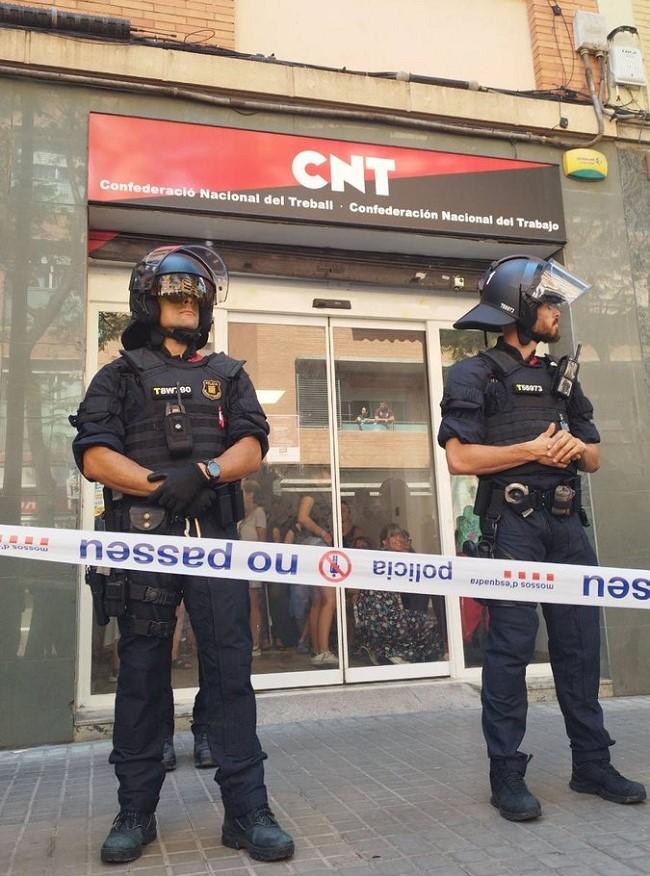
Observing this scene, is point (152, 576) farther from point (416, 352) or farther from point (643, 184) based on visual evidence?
point (643, 184)

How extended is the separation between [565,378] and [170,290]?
1.79m

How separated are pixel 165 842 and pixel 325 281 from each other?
4396 mm

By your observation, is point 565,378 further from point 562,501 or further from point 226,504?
point 226,504

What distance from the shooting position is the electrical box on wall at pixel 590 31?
6484 mm

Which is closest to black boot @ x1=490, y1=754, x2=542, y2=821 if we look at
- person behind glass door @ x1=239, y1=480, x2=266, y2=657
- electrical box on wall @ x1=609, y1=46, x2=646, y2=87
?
person behind glass door @ x1=239, y1=480, x2=266, y2=657

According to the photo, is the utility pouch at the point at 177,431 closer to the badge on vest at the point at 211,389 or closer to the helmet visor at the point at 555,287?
the badge on vest at the point at 211,389

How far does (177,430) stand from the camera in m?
2.79

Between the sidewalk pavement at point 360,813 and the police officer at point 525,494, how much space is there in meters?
0.23

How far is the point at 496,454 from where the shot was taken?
3.13m

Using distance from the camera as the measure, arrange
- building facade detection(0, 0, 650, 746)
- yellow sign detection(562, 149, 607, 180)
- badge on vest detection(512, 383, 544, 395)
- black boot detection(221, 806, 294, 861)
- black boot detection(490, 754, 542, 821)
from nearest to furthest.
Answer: black boot detection(221, 806, 294, 861)
black boot detection(490, 754, 542, 821)
badge on vest detection(512, 383, 544, 395)
building facade detection(0, 0, 650, 746)
yellow sign detection(562, 149, 607, 180)

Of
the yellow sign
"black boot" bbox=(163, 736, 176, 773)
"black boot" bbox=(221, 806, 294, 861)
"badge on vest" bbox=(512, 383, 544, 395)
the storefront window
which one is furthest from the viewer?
the yellow sign

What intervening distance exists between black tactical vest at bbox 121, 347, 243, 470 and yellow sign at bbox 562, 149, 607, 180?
14.8 ft

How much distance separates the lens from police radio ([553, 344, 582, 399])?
330 centimetres

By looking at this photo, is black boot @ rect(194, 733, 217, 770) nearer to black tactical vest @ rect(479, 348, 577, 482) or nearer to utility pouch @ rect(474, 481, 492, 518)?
utility pouch @ rect(474, 481, 492, 518)
